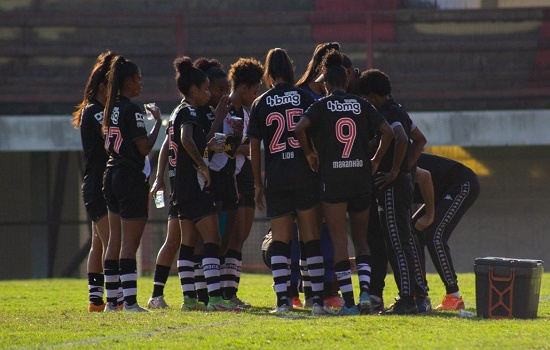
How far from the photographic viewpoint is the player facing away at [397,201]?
8.68m

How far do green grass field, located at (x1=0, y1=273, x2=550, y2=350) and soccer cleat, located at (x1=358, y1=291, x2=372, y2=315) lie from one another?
1.01 feet

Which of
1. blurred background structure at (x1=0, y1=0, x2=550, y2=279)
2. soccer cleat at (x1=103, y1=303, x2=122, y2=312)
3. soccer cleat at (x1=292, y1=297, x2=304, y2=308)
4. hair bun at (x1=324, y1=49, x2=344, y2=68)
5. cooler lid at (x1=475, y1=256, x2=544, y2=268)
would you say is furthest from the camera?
blurred background structure at (x1=0, y1=0, x2=550, y2=279)

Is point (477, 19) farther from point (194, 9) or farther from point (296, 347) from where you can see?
point (296, 347)

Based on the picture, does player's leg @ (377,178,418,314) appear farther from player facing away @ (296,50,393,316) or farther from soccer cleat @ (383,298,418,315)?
player facing away @ (296,50,393,316)

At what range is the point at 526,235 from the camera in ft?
71.9

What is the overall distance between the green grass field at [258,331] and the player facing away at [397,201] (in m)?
0.26

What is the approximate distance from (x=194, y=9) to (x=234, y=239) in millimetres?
14411

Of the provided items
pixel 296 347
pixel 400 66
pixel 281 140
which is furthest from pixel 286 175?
pixel 400 66

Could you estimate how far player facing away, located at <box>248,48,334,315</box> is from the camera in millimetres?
8500

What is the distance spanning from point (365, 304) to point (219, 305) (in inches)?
47.6

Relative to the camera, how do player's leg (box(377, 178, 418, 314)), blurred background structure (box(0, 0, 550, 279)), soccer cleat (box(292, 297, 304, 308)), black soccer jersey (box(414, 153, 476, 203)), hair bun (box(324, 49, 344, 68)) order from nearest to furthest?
hair bun (box(324, 49, 344, 68)), player's leg (box(377, 178, 418, 314)), soccer cleat (box(292, 297, 304, 308)), black soccer jersey (box(414, 153, 476, 203)), blurred background structure (box(0, 0, 550, 279))

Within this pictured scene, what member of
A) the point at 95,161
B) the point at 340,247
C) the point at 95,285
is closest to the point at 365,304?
the point at 340,247

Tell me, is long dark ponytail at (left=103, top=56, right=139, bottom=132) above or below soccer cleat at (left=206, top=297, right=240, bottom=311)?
above

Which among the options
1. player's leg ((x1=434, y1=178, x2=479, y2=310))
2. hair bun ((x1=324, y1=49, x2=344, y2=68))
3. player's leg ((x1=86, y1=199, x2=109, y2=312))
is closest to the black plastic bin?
player's leg ((x1=434, y1=178, x2=479, y2=310))
